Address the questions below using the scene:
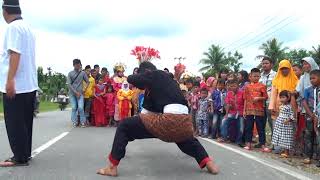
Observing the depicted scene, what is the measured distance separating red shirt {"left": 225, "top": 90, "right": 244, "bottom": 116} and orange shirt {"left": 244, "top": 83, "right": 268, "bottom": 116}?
1.38 feet

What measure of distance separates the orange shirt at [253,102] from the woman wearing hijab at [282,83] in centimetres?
20

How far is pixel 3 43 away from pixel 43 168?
69.1 inches

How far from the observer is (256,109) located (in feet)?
34.2

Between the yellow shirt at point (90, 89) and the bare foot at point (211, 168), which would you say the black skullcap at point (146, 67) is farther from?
the yellow shirt at point (90, 89)

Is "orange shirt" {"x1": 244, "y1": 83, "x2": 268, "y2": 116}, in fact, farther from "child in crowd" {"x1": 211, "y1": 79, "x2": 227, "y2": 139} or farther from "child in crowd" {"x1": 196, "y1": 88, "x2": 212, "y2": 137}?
"child in crowd" {"x1": 196, "y1": 88, "x2": 212, "y2": 137}

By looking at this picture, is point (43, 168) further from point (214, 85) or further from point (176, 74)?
point (214, 85)

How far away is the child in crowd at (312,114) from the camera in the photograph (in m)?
8.62

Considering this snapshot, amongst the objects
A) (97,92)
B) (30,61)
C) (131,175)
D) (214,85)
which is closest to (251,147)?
(214,85)

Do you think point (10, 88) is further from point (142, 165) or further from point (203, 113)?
point (203, 113)

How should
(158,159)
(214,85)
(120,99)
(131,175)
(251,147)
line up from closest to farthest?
(131,175) → (158,159) → (251,147) → (214,85) → (120,99)

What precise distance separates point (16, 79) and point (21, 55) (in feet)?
1.08

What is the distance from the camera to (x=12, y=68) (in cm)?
665

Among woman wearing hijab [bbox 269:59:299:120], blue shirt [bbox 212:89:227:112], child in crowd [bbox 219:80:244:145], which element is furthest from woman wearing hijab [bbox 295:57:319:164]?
blue shirt [bbox 212:89:227:112]

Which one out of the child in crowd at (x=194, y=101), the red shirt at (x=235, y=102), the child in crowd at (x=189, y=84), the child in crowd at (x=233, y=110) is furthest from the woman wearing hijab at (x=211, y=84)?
the red shirt at (x=235, y=102)
